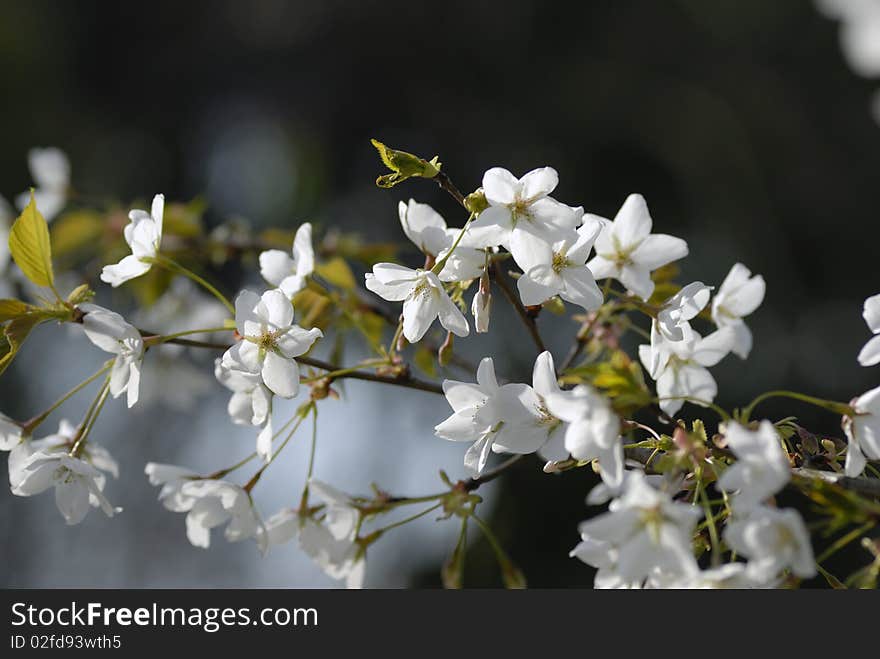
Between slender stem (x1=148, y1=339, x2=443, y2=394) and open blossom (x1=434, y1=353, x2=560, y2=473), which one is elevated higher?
slender stem (x1=148, y1=339, x2=443, y2=394)

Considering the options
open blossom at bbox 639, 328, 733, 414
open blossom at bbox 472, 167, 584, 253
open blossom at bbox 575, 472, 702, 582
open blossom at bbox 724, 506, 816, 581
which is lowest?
open blossom at bbox 724, 506, 816, 581

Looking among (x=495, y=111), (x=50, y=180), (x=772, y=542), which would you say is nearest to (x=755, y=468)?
(x=772, y=542)

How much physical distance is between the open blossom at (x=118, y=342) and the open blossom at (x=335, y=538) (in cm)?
22

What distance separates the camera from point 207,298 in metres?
2.08

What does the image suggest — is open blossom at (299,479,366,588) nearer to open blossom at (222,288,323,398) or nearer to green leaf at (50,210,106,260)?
open blossom at (222,288,323,398)

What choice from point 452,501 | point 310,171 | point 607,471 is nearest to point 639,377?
point 607,471

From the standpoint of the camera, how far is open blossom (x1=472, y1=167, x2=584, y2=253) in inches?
33.2

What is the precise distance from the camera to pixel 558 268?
901 mm

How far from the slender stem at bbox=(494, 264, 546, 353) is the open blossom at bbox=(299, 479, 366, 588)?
28cm

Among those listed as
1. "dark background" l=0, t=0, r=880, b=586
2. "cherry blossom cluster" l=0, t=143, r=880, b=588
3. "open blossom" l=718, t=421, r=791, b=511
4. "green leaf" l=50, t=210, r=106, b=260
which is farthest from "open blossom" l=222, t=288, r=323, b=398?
"dark background" l=0, t=0, r=880, b=586

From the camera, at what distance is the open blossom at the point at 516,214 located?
2.77 ft

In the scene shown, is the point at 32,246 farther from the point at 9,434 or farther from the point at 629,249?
the point at 629,249

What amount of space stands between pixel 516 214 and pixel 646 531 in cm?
32

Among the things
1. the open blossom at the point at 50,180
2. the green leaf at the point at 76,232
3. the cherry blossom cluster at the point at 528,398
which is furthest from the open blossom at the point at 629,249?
the open blossom at the point at 50,180
